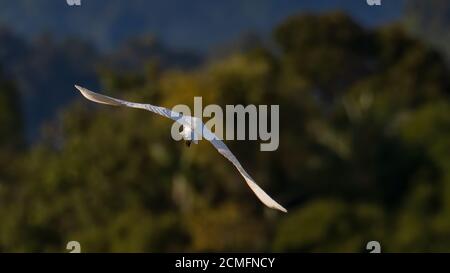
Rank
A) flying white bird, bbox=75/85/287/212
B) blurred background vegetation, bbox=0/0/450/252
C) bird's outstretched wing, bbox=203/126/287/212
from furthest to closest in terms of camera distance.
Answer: blurred background vegetation, bbox=0/0/450/252 < flying white bird, bbox=75/85/287/212 < bird's outstretched wing, bbox=203/126/287/212

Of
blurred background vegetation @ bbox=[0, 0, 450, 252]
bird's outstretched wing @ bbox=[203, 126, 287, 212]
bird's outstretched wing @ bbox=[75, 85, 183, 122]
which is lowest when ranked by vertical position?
bird's outstretched wing @ bbox=[203, 126, 287, 212]

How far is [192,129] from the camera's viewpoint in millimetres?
11031

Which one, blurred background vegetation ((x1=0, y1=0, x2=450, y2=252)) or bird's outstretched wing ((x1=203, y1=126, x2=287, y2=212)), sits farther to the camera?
blurred background vegetation ((x1=0, y1=0, x2=450, y2=252))

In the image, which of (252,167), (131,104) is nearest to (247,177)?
(131,104)

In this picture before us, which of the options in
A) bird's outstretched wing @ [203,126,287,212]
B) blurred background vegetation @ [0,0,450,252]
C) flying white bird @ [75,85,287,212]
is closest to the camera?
bird's outstretched wing @ [203,126,287,212]

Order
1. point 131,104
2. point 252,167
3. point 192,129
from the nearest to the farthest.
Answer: point 131,104 < point 192,129 < point 252,167

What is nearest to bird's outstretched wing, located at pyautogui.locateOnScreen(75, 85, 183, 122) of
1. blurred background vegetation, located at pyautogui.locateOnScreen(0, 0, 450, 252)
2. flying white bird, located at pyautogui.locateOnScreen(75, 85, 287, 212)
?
flying white bird, located at pyautogui.locateOnScreen(75, 85, 287, 212)

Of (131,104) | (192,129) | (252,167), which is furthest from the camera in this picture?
(252,167)

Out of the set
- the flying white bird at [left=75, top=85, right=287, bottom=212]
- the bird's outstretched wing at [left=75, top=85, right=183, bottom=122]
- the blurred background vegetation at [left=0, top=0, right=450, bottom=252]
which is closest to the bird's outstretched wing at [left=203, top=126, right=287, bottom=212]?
the flying white bird at [left=75, top=85, right=287, bottom=212]

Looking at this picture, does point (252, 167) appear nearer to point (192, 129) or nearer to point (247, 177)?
point (192, 129)

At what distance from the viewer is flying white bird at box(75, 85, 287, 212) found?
404 inches

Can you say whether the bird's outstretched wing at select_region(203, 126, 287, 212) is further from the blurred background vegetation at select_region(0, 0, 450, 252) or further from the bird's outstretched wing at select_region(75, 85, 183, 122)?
the blurred background vegetation at select_region(0, 0, 450, 252)

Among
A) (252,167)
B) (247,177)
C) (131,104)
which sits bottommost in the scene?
(247,177)

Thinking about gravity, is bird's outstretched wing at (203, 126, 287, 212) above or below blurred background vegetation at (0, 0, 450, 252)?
below
